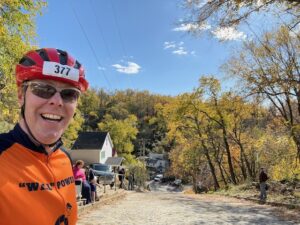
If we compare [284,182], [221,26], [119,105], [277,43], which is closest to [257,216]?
[221,26]

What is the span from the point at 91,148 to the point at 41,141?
207 feet

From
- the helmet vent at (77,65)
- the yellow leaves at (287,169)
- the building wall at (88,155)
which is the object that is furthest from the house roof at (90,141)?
the helmet vent at (77,65)

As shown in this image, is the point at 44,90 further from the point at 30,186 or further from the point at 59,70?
the point at 30,186

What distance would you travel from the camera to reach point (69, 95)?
7.50 ft

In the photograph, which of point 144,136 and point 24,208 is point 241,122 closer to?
point 24,208

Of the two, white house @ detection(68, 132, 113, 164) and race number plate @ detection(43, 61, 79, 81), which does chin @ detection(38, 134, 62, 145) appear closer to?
race number plate @ detection(43, 61, 79, 81)

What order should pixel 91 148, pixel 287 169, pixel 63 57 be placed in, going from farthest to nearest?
1. pixel 91 148
2. pixel 287 169
3. pixel 63 57

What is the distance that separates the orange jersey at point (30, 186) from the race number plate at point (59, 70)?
1.15 feet

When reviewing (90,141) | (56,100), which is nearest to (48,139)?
(56,100)

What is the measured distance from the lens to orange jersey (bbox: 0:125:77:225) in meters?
1.84

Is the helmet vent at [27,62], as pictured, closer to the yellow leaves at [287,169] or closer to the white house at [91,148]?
the yellow leaves at [287,169]

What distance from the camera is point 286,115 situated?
32.7 metres

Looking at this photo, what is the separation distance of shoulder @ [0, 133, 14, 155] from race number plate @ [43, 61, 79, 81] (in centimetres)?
39

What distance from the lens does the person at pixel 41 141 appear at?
1912 mm
